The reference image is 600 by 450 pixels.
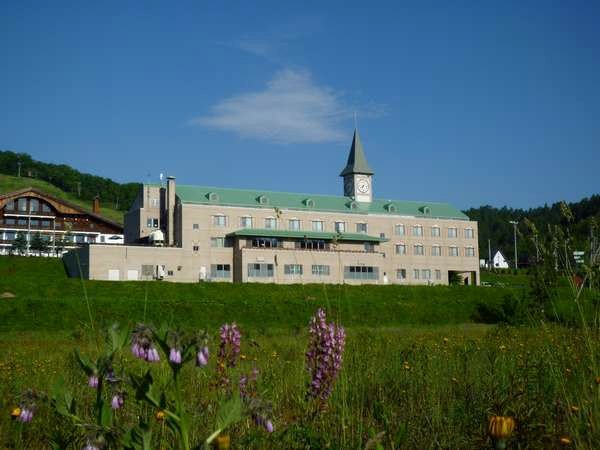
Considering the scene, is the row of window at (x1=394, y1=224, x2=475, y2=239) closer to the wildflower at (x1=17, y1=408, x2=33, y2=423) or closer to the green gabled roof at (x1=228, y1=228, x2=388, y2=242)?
the green gabled roof at (x1=228, y1=228, x2=388, y2=242)

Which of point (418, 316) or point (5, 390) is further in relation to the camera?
point (418, 316)

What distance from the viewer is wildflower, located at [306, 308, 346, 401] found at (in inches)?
163

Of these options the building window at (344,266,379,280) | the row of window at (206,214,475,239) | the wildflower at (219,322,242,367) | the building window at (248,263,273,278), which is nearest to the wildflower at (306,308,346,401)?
the wildflower at (219,322,242,367)

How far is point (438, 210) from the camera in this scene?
6238cm

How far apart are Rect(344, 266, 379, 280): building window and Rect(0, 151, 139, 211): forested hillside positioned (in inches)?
3423

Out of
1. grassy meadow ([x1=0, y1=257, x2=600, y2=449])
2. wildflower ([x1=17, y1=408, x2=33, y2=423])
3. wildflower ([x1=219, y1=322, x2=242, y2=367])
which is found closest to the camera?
wildflower ([x1=17, y1=408, x2=33, y2=423])

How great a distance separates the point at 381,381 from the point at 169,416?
481 cm

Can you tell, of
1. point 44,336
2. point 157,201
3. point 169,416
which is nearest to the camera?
point 169,416

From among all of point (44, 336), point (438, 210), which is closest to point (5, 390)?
point (44, 336)

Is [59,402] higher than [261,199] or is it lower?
lower

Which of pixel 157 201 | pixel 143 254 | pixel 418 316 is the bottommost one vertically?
pixel 418 316

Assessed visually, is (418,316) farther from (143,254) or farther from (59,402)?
(59,402)

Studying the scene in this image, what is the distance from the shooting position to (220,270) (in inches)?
1939

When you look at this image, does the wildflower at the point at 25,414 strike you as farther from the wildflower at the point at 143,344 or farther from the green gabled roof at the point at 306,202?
the green gabled roof at the point at 306,202
